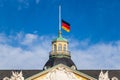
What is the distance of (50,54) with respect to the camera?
87.9m

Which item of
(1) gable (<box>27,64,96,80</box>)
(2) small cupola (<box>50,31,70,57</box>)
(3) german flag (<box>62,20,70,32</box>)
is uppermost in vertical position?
(3) german flag (<box>62,20,70,32</box>)

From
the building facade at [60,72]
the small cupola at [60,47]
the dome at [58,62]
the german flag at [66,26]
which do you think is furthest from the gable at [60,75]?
the german flag at [66,26]

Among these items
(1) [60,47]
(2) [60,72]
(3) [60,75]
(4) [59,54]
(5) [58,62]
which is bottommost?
(3) [60,75]

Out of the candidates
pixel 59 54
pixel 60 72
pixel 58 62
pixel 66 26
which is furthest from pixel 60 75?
pixel 66 26

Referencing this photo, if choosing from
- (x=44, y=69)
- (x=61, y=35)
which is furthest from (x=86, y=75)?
(x=61, y=35)

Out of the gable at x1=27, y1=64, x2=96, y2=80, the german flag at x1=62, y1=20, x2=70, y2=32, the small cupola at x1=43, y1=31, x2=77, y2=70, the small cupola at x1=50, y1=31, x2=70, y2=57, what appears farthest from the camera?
the small cupola at x1=50, y1=31, x2=70, y2=57

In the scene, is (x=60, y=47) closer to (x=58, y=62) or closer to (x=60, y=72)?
(x=58, y=62)

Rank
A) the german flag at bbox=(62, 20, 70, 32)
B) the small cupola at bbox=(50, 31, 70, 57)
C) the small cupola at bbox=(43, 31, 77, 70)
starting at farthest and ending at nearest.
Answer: the small cupola at bbox=(50, 31, 70, 57) < the german flag at bbox=(62, 20, 70, 32) < the small cupola at bbox=(43, 31, 77, 70)

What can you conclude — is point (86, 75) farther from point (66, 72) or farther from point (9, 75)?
point (9, 75)

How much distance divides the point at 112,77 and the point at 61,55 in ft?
32.4

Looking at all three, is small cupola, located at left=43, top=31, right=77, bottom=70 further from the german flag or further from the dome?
the german flag

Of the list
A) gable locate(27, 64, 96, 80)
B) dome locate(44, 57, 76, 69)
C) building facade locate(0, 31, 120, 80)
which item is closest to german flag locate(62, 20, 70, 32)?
building facade locate(0, 31, 120, 80)

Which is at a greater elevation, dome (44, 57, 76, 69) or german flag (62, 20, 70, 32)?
german flag (62, 20, 70, 32)

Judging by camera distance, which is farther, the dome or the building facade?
the dome
